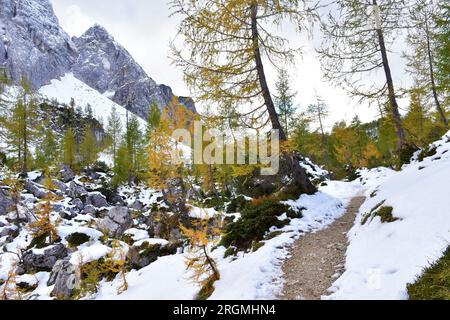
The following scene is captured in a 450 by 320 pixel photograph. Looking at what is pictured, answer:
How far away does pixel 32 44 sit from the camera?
139000mm

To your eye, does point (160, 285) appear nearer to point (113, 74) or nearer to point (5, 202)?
point (5, 202)

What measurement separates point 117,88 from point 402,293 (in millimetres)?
179922

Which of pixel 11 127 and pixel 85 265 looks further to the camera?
pixel 11 127

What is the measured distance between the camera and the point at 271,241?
25.6ft

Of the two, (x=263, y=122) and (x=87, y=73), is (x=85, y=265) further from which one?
(x=87, y=73)

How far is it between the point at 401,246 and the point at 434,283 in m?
1.40

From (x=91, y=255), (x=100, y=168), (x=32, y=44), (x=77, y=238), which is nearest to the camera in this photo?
(x=91, y=255)

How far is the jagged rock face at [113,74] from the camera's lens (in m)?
160

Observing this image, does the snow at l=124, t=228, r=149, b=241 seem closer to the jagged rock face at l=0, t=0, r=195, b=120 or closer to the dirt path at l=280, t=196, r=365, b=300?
the dirt path at l=280, t=196, r=365, b=300

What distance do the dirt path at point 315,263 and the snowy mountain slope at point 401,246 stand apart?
1.07ft

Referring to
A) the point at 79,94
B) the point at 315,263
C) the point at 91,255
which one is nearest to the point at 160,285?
the point at 315,263
